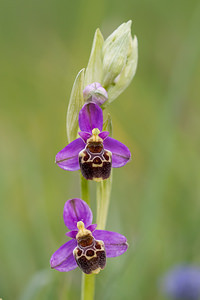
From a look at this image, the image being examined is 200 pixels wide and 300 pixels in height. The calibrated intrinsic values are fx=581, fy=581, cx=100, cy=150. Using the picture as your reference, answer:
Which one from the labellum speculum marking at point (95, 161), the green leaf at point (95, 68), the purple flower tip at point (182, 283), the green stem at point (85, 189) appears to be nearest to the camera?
the labellum speculum marking at point (95, 161)

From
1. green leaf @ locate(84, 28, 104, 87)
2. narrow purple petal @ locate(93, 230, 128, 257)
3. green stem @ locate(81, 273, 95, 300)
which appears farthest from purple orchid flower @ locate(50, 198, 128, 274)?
green leaf @ locate(84, 28, 104, 87)

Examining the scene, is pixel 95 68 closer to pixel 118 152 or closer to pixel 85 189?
pixel 118 152

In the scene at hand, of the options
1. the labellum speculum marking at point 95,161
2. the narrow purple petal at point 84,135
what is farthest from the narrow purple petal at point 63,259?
the narrow purple petal at point 84,135

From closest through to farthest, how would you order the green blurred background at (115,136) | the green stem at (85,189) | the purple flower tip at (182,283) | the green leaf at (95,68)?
the green stem at (85,189)
the green leaf at (95,68)
the purple flower tip at (182,283)
the green blurred background at (115,136)

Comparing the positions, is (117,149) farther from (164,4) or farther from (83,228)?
(164,4)

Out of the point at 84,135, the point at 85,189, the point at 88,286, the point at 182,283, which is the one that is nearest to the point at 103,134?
the point at 84,135

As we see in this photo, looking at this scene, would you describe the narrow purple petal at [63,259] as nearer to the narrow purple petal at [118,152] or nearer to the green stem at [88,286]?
the green stem at [88,286]

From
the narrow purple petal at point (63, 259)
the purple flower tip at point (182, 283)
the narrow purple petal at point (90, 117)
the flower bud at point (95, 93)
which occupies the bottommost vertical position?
the purple flower tip at point (182, 283)
